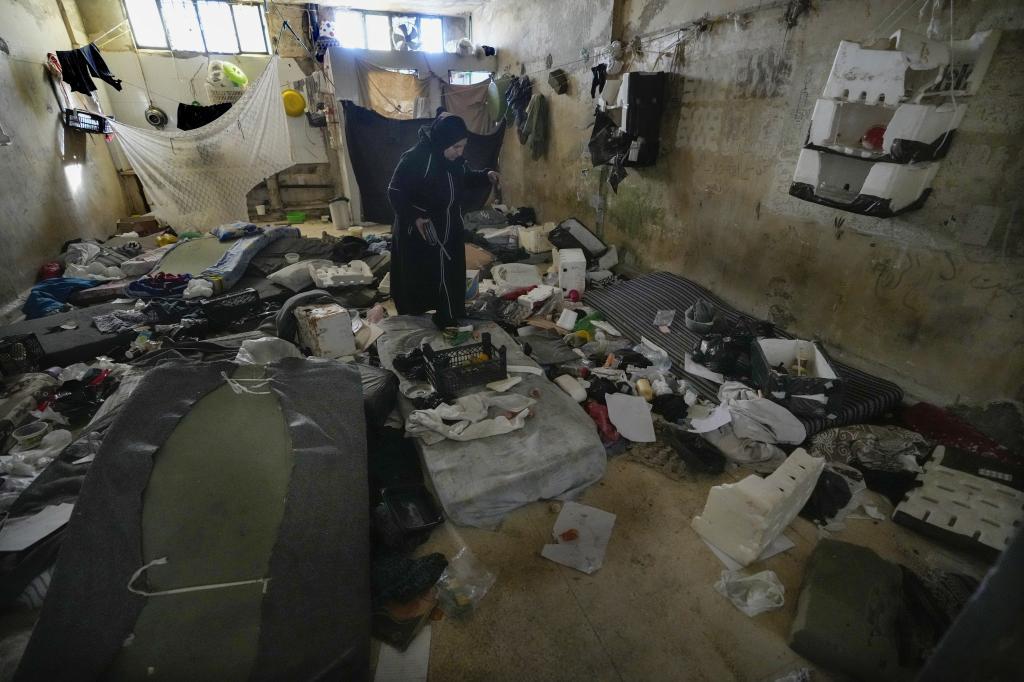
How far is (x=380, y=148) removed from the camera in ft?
24.5

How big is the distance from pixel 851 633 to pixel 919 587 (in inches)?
18.8

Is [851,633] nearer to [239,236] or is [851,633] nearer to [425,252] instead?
[425,252]

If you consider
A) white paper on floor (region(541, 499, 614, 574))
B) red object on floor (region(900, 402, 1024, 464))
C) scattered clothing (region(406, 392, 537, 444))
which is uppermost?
scattered clothing (region(406, 392, 537, 444))

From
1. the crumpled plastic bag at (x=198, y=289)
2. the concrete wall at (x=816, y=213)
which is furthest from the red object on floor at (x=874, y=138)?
the crumpled plastic bag at (x=198, y=289)

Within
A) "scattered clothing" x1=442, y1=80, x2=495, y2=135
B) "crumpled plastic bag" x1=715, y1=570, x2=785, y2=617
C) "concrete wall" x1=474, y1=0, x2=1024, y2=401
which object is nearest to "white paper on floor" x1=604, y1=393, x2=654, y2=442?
"crumpled plastic bag" x1=715, y1=570, x2=785, y2=617

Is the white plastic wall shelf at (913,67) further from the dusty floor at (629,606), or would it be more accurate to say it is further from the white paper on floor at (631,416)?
the dusty floor at (629,606)

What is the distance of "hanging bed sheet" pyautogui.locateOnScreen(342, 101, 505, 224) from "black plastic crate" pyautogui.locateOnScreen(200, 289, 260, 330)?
3749mm

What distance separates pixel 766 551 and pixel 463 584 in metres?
1.42

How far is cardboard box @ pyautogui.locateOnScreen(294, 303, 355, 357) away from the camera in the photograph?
341 centimetres

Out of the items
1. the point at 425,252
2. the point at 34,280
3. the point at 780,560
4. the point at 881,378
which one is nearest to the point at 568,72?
the point at 425,252

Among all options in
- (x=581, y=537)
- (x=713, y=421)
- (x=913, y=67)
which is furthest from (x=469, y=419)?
(x=913, y=67)

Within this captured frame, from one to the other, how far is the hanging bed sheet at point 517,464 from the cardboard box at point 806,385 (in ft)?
3.98

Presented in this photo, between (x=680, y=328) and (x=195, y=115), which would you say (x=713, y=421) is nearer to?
(x=680, y=328)

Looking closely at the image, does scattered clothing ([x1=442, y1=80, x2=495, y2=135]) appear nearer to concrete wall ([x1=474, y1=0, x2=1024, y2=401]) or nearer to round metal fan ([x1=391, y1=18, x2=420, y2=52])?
round metal fan ([x1=391, y1=18, x2=420, y2=52])
